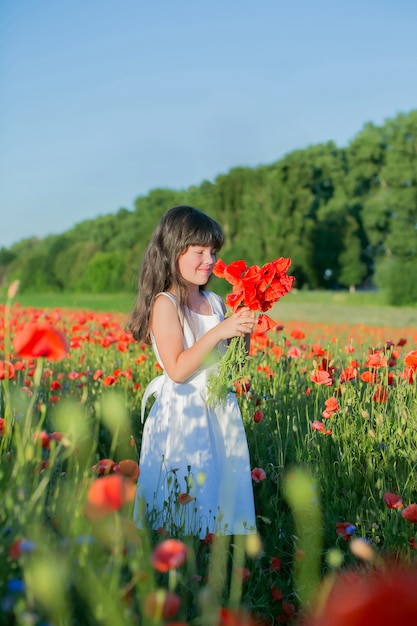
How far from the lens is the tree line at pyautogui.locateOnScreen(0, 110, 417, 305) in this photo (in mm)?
35000

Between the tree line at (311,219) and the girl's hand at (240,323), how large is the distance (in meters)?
27.7

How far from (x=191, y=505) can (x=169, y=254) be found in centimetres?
99

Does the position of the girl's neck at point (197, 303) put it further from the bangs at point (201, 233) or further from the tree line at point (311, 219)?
the tree line at point (311, 219)

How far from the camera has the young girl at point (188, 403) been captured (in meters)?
2.62

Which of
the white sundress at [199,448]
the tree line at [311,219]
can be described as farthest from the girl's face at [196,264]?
the tree line at [311,219]

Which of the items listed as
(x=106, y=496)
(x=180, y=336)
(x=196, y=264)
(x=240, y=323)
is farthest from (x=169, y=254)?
(x=106, y=496)

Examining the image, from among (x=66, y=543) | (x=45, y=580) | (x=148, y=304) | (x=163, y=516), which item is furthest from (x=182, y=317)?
(x=45, y=580)

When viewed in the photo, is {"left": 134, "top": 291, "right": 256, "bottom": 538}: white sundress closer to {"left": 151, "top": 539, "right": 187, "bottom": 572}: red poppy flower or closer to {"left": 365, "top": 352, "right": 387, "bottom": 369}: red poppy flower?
{"left": 365, "top": 352, "right": 387, "bottom": 369}: red poppy flower

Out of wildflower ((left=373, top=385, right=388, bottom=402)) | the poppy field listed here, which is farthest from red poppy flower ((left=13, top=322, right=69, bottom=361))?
wildflower ((left=373, top=385, right=388, bottom=402))

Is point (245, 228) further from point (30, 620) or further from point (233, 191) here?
point (30, 620)

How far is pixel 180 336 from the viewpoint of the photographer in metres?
2.65

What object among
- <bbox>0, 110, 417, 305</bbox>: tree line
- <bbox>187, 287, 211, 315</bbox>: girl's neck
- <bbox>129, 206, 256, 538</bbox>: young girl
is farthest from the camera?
<bbox>0, 110, 417, 305</bbox>: tree line

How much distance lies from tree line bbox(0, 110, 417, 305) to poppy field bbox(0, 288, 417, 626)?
26466mm

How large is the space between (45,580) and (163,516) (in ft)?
4.91
